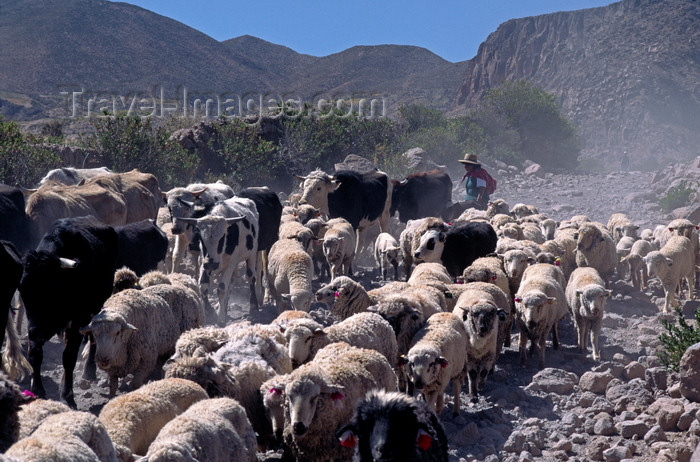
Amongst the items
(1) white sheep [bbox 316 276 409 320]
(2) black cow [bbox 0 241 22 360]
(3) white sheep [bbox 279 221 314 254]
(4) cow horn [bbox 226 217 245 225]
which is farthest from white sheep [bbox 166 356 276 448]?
(3) white sheep [bbox 279 221 314 254]

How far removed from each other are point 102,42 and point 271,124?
41726 mm

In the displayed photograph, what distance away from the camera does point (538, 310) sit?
945 centimetres

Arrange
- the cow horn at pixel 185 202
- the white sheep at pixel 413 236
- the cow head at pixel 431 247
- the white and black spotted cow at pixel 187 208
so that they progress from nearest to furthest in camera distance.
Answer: the white and black spotted cow at pixel 187 208 < the cow horn at pixel 185 202 < the cow head at pixel 431 247 < the white sheep at pixel 413 236

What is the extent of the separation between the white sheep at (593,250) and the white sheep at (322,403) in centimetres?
819

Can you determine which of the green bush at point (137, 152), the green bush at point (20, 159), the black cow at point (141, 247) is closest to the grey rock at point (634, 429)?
the black cow at point (141, 247)

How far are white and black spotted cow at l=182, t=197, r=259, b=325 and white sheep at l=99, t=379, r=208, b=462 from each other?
193 inches

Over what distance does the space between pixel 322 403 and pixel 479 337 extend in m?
2.96

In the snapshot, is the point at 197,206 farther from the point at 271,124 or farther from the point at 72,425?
the point at 271,124

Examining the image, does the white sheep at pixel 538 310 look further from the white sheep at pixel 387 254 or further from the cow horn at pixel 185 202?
the cow horn at pixel 185 202

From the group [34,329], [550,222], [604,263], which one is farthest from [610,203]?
[34,329]

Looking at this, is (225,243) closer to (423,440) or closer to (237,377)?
(237,377)

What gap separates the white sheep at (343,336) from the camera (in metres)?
7.15

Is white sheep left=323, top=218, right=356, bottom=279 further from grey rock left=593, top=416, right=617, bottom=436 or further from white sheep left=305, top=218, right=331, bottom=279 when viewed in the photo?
grey rock left=593, top=416, right=617, bottom=436

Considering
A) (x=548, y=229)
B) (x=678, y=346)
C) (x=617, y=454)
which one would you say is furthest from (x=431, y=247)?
(x=617, y=454)
